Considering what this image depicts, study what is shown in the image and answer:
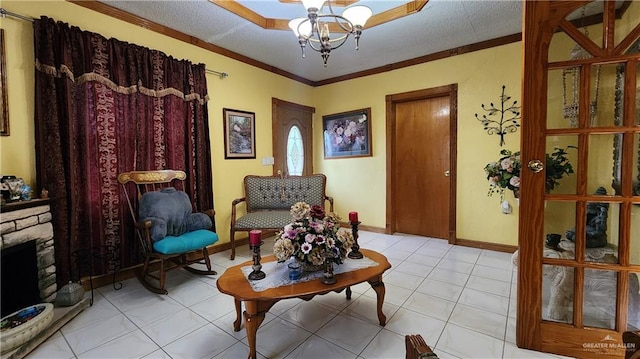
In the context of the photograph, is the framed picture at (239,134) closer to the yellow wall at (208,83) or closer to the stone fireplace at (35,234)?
the yellow wall at (208,83)

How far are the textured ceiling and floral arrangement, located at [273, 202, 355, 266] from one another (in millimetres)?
2045

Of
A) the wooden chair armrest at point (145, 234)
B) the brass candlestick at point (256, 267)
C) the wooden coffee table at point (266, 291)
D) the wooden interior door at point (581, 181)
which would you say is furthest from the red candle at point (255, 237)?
the wooden interior door at point (581, 181)

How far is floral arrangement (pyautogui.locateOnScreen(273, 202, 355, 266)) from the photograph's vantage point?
158cm

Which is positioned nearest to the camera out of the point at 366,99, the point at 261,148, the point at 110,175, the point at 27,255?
the point at 27,255

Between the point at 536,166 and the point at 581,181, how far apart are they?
0.26m

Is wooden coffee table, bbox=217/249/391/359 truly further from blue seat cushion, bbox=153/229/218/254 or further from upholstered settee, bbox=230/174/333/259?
upholstered settee, bbox=230/174/333/259

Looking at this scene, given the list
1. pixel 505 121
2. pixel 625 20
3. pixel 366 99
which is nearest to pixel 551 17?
pixel 625 20

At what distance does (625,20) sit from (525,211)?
1.14m

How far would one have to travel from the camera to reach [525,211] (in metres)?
1.57

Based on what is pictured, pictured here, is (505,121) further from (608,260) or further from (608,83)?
(608,260)

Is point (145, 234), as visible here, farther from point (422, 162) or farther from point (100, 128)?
point (422, 162)

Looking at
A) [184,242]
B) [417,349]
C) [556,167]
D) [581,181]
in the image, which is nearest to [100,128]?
[184,242]

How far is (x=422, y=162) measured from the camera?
3.89m

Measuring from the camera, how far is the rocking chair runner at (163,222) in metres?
2.34
